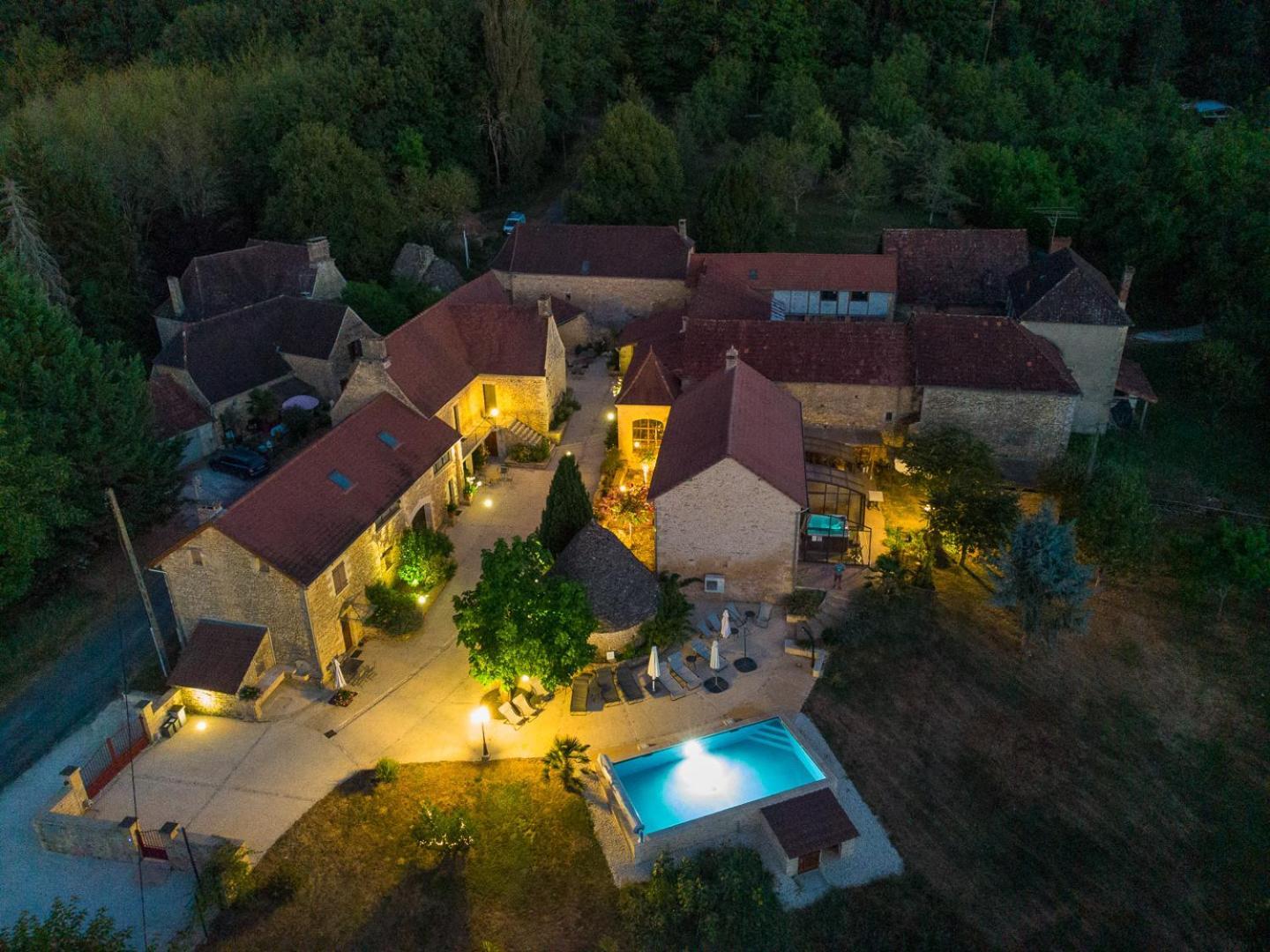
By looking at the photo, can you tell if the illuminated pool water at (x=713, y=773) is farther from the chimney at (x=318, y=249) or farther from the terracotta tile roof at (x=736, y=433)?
the chimney at (x=318, y=249)

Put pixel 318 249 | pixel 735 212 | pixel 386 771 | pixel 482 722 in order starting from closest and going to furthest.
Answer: pixel 386 771 → pixel 482 722 → pixel 318 249 → pixel 735 212

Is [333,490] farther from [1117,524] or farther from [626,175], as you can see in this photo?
[626,175]

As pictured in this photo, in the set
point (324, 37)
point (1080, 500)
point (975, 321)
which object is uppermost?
point (324, 37)

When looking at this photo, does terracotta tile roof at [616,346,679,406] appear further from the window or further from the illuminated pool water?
the illuminated pool water

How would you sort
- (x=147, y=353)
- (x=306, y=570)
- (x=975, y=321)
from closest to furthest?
(x=306, y=570)
(x=975, y=321)
(x=147, y=353)

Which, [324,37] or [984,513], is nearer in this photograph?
[984,513]

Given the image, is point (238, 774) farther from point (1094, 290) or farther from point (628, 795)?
point (1094, 290)

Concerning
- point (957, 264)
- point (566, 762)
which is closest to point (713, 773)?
point (566, 762)

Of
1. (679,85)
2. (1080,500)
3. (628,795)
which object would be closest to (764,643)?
(628,795)

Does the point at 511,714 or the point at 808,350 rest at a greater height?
the point at 808,350
